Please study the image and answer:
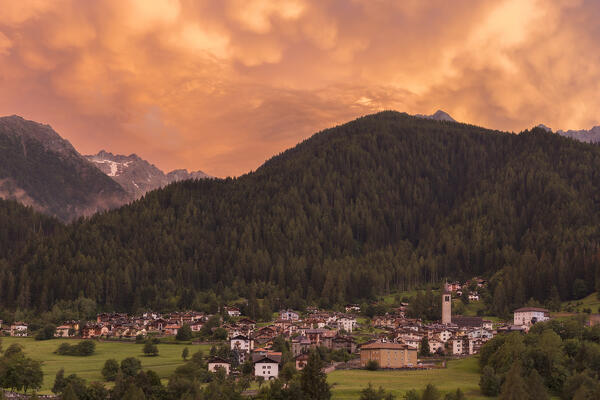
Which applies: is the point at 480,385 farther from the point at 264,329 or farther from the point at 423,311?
the point at 423,311

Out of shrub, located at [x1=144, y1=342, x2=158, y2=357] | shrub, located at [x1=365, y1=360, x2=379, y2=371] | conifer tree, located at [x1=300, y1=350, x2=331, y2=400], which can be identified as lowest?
conifer tree, located at [x1=300, y1=350, x2=331, y2=400]

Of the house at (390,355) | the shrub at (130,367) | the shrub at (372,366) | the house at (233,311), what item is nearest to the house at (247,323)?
the house at (233,311)

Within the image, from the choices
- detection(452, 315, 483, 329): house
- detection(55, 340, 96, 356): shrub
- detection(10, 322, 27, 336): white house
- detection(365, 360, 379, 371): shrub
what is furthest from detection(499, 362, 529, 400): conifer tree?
detection(10, 322, 27, 336): white house

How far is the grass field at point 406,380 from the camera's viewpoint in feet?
331

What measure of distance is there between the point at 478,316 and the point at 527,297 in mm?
17642

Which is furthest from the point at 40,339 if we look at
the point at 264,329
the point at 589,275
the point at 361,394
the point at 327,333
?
the point at 589,275

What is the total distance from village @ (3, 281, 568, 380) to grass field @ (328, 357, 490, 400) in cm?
606

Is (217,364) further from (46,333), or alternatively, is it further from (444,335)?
(46,333)

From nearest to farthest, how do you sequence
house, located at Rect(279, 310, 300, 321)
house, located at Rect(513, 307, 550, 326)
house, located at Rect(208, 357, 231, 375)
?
house, located at Rect(208, 357, 231, 375), house, located at Rect(513, 307, 550, 326), house, located at Rect(279, 310, 300, 321)

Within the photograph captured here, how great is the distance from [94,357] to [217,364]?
29.4m

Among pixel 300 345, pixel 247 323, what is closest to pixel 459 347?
pixel 300 345

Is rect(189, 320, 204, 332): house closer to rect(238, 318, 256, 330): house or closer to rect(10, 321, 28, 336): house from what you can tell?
rect(238, 318, 256, 330): house

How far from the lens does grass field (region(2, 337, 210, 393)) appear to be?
4577 inches

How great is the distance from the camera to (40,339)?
161 meters
